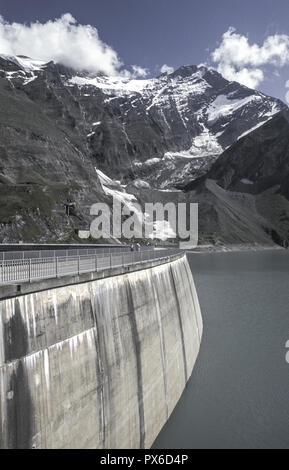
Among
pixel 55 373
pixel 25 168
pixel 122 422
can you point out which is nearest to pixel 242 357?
pixel 122 422

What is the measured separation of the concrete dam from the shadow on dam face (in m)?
0.03

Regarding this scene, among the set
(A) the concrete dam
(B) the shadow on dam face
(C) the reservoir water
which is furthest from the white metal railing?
(C) the reservoir water

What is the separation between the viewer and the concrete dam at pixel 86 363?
37.1 ft

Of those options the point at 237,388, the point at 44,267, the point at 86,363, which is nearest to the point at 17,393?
the point at 86,363

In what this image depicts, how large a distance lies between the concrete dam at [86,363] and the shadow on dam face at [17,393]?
0.03 meters

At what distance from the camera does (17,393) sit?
36.3 ft

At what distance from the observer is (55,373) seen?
12633 millimetres

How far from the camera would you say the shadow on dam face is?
10766 millimetres

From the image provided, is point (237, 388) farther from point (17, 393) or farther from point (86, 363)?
point (17, 393)

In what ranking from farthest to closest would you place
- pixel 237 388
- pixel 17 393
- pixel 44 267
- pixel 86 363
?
1. pixel 237 388
2. pixel 44 267
3. pixel 86 363
4. pixel 17 393

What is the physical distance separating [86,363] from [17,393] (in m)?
3.59

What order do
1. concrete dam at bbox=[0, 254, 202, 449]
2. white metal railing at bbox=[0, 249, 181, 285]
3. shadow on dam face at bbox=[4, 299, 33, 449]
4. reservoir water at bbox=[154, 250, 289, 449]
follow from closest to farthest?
shadow on dam face at bbox=[4, 299, 33, 449]
concrete dam at bbox=[0, 254, 202, 449]
white metal railing at bbox=[0, 249, 181, 285]
reservoir water at bbox=[154, 250, 289, 449]

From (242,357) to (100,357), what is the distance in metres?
20.7

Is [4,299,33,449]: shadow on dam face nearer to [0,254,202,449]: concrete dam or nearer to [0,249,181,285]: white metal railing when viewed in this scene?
[0,254,202,449]: concrete dam
